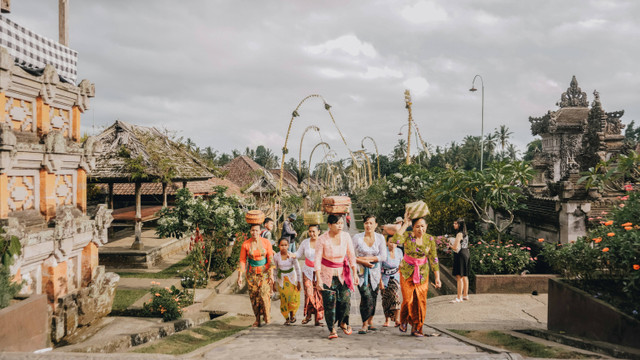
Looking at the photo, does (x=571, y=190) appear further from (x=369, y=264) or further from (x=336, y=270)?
(x=336, y=270)

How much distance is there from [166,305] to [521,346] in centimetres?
620

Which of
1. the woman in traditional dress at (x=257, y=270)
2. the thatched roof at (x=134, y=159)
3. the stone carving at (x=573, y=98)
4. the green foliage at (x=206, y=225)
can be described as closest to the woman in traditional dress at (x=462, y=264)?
the woman in traditional dress at (x=257, y=270)

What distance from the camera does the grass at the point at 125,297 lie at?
354 inches

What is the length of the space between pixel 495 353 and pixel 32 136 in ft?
25.6

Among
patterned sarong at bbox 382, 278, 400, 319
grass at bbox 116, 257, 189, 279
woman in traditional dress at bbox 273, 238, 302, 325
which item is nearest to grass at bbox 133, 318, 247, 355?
woman in traditional dress at bbox 273, 238, 302, 325

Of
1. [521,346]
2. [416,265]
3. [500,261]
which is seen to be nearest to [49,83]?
[416,265]

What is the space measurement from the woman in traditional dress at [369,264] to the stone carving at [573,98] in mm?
22792

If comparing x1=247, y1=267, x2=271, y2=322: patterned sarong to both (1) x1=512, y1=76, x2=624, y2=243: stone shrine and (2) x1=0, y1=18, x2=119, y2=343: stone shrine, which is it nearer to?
(2) x1=0, y1=18, x2=119, y2=343: stone shrine

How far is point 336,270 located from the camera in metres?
5.88

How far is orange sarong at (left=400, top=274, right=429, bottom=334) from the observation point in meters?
5.71

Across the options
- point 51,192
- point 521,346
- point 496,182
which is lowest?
point 521,346

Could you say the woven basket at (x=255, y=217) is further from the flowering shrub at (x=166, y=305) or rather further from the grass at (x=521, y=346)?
the grass at (x=521, y=346)

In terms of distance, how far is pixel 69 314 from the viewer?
7.30m

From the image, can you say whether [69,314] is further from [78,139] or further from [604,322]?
[604,322]
